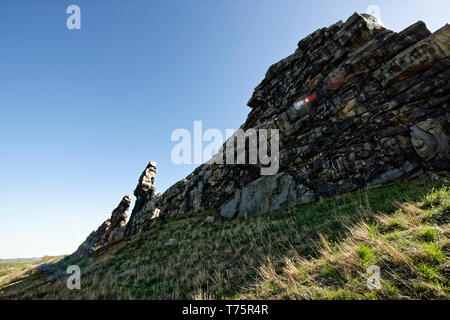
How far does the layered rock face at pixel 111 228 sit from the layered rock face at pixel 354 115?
36638 mm

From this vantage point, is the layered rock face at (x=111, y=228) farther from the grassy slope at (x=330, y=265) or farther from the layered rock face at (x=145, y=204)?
the grassy slope at (x=330, y=265)

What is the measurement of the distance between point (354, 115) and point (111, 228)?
178 ft

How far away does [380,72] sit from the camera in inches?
503

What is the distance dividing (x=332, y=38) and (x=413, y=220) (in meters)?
19.3

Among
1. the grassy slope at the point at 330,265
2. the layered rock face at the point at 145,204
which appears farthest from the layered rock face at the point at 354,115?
the layered rock face at the point at 145,204

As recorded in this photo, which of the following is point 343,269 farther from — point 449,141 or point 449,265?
point 449,141

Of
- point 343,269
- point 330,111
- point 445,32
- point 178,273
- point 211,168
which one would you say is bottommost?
point 178,273

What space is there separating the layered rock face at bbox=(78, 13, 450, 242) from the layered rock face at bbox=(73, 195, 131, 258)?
36.6m

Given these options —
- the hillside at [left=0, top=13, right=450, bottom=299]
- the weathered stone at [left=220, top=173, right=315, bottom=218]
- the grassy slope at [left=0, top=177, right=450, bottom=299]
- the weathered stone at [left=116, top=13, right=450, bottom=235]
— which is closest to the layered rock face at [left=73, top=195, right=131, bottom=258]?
the hillside at [left=0, top=13, right=450, bottom=299]

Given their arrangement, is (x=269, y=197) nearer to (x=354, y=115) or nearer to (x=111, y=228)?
(x=354, y=115)

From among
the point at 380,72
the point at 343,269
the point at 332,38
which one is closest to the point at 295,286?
the point at 343,269

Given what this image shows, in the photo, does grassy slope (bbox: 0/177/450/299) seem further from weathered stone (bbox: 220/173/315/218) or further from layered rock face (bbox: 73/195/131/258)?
layered rock face (bbox: 73/195/131/258)

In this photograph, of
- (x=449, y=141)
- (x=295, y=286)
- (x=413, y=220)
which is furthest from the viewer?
(x=449, y=141)

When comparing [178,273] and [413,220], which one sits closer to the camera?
[413,220]
